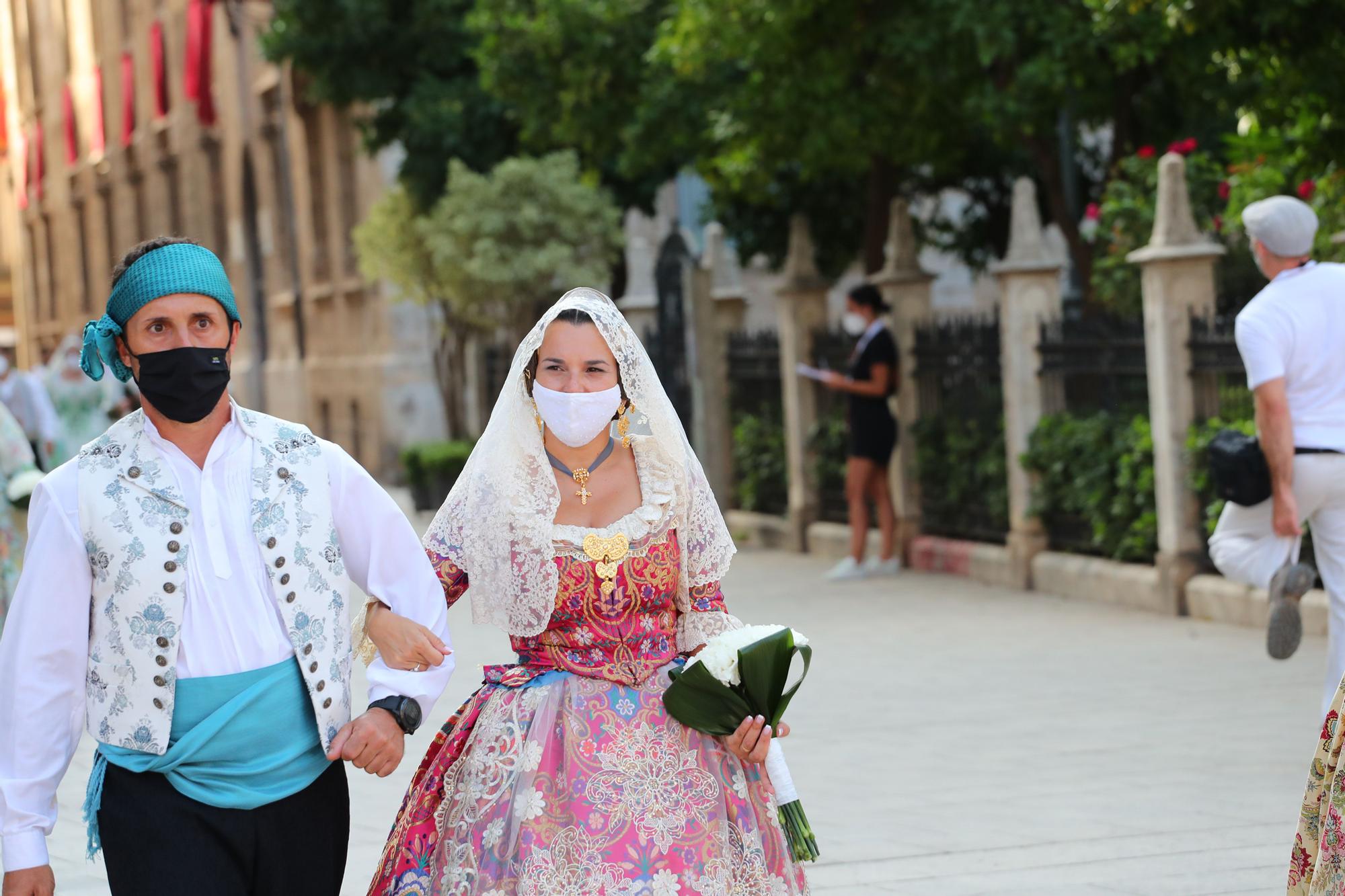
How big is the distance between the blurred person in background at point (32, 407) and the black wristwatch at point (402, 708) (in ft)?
35.0

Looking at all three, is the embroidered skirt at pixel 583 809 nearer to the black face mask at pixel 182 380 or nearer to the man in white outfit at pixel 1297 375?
the black face mask at pixel 182 380

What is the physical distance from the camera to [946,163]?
17.4 m

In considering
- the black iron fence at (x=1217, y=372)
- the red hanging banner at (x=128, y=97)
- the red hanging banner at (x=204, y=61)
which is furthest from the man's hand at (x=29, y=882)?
the red hanging banner at (x=128, y=97)

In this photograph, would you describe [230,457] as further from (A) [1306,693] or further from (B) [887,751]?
(A) [1306,693]

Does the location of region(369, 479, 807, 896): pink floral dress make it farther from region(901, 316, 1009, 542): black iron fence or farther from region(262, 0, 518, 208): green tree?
region(262, 0, 518, 208): green tree

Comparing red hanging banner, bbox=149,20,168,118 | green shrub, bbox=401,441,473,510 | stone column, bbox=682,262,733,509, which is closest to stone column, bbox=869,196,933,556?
stone column, bbox=682,262,733,509

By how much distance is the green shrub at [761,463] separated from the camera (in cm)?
1691

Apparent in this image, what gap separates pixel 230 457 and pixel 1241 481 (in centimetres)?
434

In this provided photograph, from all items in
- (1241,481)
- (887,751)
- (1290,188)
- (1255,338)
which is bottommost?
(887,751)

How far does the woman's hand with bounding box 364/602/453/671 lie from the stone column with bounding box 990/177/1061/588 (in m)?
9.38

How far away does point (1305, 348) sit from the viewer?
6891 mm

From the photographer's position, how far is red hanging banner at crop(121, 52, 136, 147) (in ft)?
155

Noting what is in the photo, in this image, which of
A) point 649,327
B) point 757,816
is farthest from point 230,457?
point 649,327

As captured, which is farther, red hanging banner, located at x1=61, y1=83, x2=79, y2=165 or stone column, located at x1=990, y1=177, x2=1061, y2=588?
red hanging banner, located at x1=61, y1=83, x2=79, y2=165
